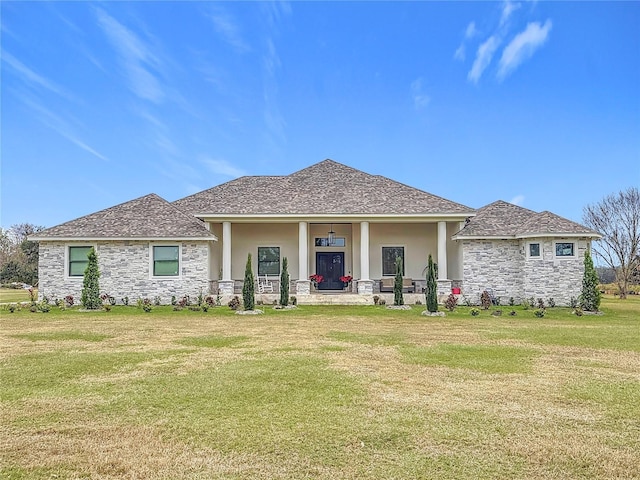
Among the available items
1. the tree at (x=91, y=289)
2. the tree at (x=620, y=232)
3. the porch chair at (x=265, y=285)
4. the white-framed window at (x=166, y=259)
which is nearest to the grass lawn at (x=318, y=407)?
the tree at (x=91, y=289)

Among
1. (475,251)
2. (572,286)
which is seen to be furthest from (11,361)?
(572,286)

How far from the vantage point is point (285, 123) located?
27.2 meters

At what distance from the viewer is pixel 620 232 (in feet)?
107

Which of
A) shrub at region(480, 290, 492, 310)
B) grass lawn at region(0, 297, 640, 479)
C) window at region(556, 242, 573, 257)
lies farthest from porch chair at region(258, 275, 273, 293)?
window at region(556, 242, 573, 257)

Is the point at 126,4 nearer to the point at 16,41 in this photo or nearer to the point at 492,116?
the point at 16,41

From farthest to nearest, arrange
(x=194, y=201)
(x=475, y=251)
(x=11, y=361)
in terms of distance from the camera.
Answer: (x=194, y=201)
(x=475, y=251)
(x=11, y=361)

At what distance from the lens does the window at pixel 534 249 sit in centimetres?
1902

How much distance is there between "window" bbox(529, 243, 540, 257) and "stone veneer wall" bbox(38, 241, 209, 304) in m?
14.4

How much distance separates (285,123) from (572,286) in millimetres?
18004

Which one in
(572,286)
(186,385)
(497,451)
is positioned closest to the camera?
(497,451)

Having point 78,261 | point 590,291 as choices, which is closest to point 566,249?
point 590,291

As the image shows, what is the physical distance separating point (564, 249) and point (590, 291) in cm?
243

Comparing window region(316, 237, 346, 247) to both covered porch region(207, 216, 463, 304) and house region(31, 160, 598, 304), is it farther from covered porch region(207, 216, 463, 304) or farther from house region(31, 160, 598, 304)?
house region(31, 160, 598, 304)

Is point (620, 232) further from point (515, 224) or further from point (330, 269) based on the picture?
point (330, 269)
